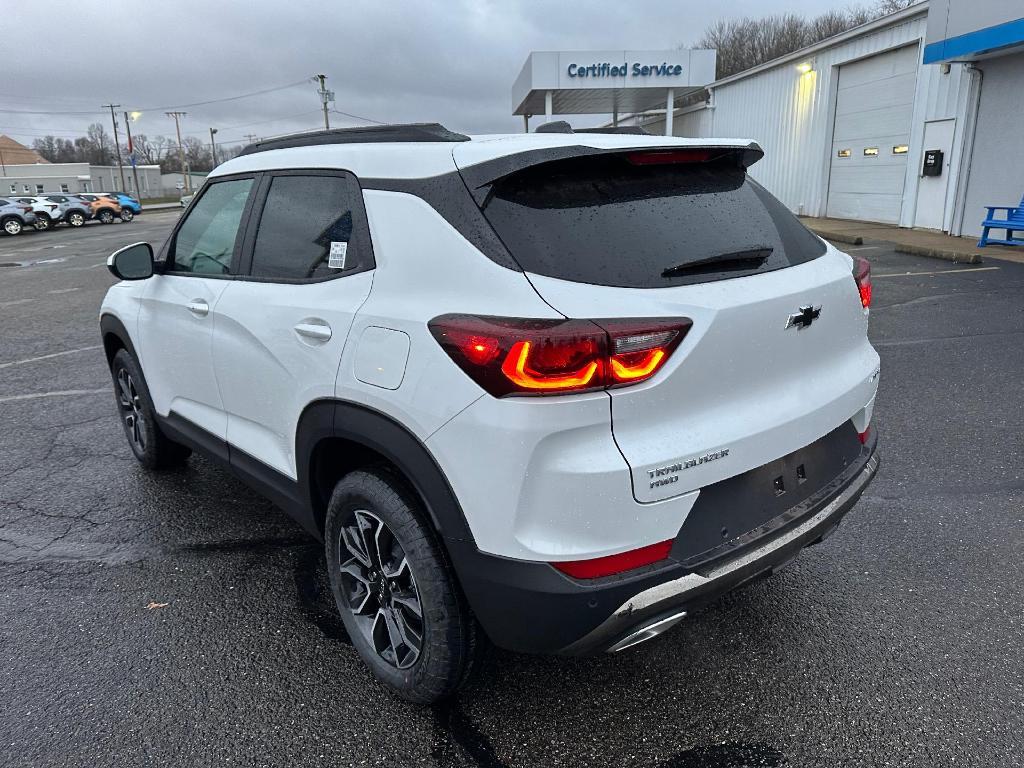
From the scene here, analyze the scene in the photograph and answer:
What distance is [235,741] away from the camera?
2.31m

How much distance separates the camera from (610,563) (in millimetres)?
1924

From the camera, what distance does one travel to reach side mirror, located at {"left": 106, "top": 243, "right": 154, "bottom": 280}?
3.62 meters

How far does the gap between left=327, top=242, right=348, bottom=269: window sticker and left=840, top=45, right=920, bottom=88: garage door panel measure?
17.5 metres

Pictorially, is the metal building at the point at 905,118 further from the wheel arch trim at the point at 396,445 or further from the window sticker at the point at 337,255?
the wheel arch trim at the point at 396,445

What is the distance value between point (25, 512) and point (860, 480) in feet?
13.8

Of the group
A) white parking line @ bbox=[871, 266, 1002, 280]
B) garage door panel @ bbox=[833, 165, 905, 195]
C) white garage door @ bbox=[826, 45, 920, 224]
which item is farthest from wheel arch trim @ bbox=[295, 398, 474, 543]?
garage door panel @ bbox=[833, 165, 905, 195]

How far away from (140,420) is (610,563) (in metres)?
3.49

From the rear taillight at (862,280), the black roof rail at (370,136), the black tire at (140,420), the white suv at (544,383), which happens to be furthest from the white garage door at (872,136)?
the black tire at (140,420)

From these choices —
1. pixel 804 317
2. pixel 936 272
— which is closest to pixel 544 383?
pixel 804 317

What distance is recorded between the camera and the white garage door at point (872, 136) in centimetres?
1658

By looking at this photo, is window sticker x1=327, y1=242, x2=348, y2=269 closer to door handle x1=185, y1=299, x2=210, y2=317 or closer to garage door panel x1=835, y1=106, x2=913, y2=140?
door handle x1=185, y1=299, x2=210, y2=317

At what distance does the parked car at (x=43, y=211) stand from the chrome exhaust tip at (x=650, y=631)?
38.9 m

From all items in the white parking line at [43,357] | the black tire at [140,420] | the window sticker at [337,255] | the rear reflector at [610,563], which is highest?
the window sticker at [337,255]

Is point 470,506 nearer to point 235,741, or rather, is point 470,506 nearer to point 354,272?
point 354,272
